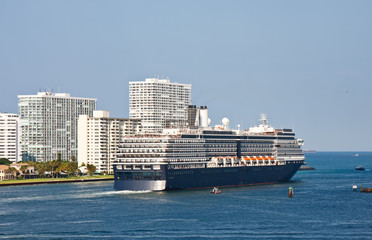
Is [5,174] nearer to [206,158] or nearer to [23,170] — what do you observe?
[23,170]

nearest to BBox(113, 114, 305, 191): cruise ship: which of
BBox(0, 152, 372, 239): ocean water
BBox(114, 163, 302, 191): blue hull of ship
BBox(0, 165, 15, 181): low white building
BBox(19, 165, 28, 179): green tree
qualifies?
BBox(114, 163, 302, 191): blue hull of ship

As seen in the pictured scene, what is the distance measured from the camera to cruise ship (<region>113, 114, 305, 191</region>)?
5157 inches

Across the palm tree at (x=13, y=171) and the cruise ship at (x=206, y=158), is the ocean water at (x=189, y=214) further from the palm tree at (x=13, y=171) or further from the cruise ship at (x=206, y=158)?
the palm tree at (x=13, y=171)

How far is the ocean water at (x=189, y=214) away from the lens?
84938mm

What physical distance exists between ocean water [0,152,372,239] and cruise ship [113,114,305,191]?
351 cm

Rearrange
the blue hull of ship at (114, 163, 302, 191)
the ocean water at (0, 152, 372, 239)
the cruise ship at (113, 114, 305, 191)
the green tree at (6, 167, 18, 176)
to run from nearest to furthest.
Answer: the ocean water at (0, 152, 372, 239) → the blue hull of ship at (114, 163, 302, 191) → the cruise ship at (113, 114, 305, 191) → the green tree at (6, 167, 18, 176)

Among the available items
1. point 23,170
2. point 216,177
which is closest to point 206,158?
point 216,177

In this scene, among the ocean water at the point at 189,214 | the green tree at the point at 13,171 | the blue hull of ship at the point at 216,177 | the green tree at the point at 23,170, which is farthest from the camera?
the green tree at the point at 23,170

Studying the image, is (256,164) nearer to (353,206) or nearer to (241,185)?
(241,185)

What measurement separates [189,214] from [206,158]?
43.5 m

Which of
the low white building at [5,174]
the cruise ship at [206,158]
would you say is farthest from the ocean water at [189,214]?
the low white building at [5,174]

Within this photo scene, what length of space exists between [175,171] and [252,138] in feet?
108

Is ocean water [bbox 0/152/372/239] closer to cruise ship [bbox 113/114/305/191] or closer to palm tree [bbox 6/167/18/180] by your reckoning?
cruise ship [bbox 113/114/305/191]

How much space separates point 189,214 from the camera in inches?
3971
